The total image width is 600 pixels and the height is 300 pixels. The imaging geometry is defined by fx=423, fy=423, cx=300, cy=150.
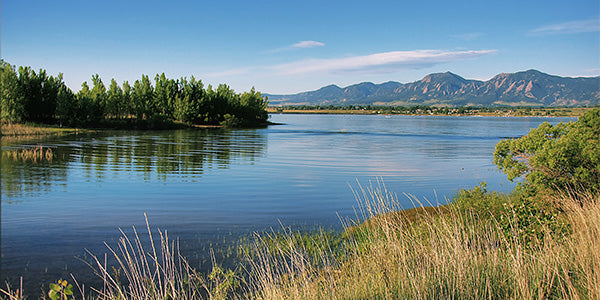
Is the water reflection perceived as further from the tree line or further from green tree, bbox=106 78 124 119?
green tree, bbox=106 78 124 119

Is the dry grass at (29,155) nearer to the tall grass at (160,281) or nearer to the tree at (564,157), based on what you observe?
the tall grass at (160,281)

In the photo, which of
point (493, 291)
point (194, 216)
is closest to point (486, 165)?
point (194, 216)

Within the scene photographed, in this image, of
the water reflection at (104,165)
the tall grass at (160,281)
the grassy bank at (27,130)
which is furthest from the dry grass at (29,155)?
the tall grass at (160,281)

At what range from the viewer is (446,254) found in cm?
665

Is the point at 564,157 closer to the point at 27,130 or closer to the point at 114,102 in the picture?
the point at 27,130

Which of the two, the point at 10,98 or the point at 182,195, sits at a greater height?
the point at 10,98

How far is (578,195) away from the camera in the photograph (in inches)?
489

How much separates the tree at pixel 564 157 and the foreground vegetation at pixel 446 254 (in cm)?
3

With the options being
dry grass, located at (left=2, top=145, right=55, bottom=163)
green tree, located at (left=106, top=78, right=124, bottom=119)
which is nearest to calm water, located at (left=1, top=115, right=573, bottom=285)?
dry grass, located at (left=2, top=145, right=55, bottom=163)

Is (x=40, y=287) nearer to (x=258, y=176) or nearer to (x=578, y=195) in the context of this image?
(x=578, y=195)

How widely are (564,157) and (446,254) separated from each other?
789cm

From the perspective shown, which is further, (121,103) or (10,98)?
(121,103)

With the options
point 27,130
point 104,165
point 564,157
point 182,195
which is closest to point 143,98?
point 27,130

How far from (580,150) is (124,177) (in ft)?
72.1
